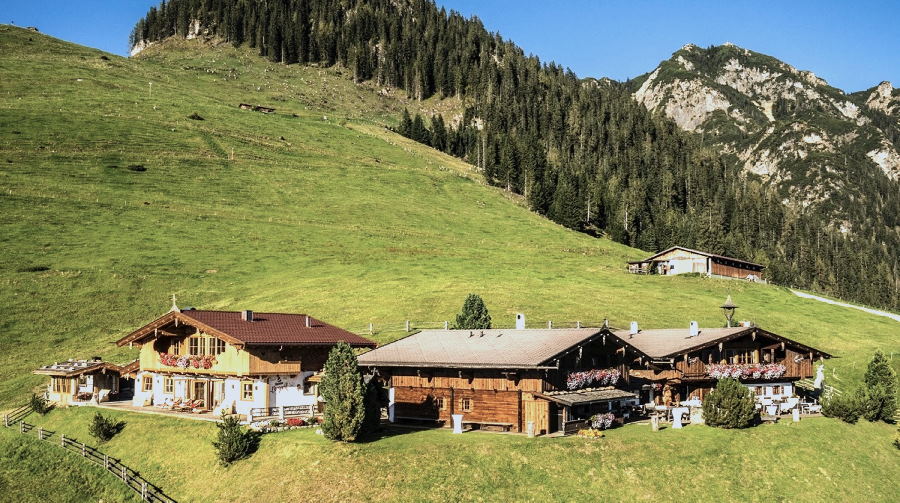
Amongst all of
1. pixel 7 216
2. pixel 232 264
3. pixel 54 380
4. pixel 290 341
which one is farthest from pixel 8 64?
pixel 290 341

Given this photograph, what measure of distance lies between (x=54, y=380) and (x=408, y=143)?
471 feet

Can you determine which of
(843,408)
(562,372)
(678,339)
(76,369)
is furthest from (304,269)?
(843,408)

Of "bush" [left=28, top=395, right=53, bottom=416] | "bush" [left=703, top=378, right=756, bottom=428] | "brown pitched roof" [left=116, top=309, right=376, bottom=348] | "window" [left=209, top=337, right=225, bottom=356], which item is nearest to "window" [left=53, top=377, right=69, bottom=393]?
"bush" [left=28, top=395, right=53, bottom=416]

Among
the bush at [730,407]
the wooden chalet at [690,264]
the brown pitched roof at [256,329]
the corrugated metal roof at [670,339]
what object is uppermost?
the wooden chalet at [690,264]

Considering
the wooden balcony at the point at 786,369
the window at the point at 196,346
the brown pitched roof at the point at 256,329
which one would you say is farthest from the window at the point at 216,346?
the wooden balcony at the point at 786,369

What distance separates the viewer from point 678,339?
55219 millimetres

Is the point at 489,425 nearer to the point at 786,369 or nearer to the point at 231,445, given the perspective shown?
the point at 231,445

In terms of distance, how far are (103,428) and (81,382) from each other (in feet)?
35.8

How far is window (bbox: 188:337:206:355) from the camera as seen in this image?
47.9 m

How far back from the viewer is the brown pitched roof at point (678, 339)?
2037 inches

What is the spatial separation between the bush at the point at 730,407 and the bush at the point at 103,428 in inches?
1441

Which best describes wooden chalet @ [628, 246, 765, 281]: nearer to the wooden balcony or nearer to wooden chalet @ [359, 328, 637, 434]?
the wooden balcony

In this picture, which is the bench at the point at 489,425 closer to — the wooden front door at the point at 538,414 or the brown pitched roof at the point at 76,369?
the wooden front door at the point at 538,414

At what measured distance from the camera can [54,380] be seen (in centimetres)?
5359
